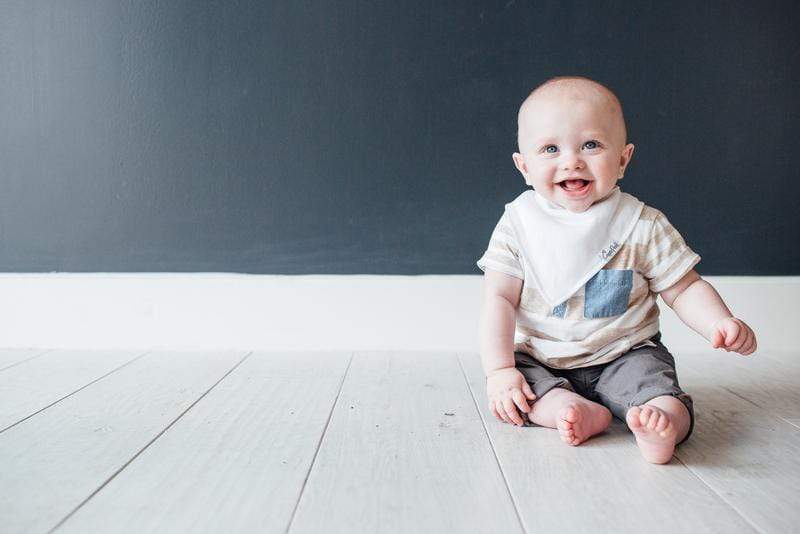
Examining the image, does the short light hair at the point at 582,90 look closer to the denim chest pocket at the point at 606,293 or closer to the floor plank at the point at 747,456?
the denim chest pocket at the point at 606,293

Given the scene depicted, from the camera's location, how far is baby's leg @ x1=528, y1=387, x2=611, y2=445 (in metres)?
0.88

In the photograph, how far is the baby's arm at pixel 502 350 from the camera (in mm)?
979

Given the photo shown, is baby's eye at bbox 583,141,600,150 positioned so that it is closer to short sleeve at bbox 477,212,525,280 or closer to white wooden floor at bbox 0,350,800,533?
short sleeve at bbox 477,212,525,280

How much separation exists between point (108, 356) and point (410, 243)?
2.11ft

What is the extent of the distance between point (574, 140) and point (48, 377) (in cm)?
95

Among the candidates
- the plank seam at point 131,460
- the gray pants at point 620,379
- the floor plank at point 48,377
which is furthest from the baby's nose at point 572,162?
the floor plank at point 48,377

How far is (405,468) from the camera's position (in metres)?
0.80

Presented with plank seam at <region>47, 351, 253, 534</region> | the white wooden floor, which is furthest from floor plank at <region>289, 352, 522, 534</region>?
plank seam at <region>47, 351, 253, 534</region>

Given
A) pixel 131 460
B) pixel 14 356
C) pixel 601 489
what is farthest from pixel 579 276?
pixel 14 356

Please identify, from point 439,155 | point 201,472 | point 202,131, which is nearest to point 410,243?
point 439,155

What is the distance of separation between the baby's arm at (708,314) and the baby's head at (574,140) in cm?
18

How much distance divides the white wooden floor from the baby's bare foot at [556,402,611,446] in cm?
1

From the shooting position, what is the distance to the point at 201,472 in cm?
78

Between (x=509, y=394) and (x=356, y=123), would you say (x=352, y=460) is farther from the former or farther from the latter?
(x=356, y=123)
